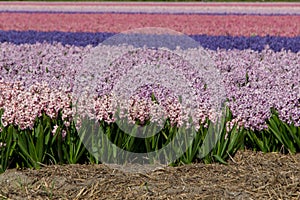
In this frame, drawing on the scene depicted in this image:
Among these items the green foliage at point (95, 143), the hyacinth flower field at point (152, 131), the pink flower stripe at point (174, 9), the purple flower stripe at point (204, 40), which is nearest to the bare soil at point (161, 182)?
the hyacinth flower field at point (152, 131)

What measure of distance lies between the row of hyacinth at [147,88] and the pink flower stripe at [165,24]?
21.9 ft

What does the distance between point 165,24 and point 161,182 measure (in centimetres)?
1365

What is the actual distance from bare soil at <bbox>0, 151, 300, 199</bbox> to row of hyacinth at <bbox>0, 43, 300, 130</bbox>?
495mm

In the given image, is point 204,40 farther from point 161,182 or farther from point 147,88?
point 161,182

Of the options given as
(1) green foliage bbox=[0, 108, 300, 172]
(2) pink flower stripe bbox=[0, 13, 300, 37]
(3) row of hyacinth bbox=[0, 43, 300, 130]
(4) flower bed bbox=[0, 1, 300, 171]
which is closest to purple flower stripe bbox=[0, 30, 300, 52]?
(2) pink flower stripe bbox=[0, 13, 300, 37]

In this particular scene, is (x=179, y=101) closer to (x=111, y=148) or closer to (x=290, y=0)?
(x=111, y=148)

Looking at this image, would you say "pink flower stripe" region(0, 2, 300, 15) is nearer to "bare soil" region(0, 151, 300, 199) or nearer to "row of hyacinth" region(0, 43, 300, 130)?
"row of hyacinth" region(0, 43, 300, 130)

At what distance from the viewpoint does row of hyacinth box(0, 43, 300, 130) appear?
6.09 m

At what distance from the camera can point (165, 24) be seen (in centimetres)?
1883

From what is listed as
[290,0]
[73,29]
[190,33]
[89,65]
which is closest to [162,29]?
[190,33]

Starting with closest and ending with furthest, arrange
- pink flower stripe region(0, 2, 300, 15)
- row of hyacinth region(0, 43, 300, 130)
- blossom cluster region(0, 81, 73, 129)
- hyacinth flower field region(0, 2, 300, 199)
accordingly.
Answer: hyacinth flower field region(0, 2, 300, 199) → blossom cluster region(0, 81, 73, 129) → row of hyacinth region(0, 43, 300, 130) → pink flower stripe region(0, 2, 300, 15)

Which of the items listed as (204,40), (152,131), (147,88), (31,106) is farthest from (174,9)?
(31,106)

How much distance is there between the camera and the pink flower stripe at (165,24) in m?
17.3

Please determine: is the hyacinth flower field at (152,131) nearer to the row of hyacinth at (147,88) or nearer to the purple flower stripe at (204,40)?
the row of hyacinth at (147,88)
